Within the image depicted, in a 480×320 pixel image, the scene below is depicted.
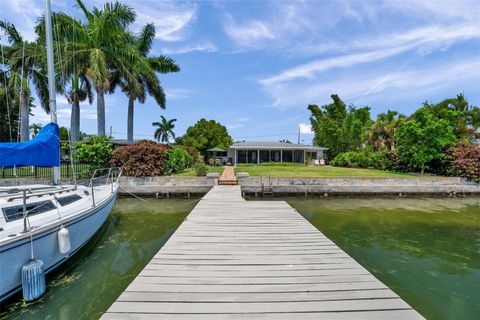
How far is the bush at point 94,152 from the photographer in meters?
15.3

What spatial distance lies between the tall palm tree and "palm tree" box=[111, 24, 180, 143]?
5266 mm

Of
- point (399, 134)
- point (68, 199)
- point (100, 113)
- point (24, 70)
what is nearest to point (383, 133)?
point (399, 134)

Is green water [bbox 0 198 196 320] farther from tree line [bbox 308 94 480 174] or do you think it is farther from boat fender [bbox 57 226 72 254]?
tree line [bbox 308 94 480 174]

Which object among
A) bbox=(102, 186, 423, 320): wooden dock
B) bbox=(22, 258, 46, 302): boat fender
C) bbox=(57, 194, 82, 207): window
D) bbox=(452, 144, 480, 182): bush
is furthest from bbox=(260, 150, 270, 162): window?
bbox=(22, 258, 46, 302): boat fender

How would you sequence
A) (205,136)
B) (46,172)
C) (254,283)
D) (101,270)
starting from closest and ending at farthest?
1. (254,283)
2. (101,270)
3. (46,172)
4. (205,136)

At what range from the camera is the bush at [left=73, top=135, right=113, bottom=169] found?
15.3 m

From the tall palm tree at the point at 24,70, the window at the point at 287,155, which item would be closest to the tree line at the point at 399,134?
the window at the point at 287,155

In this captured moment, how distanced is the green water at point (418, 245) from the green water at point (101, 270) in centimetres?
512

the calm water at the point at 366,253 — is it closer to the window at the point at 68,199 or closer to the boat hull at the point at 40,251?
the boat hull at the point at 40,251

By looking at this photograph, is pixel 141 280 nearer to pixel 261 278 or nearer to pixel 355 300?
pixel 261 278

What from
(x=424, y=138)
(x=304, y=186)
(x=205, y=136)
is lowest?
(x=304, y=186)

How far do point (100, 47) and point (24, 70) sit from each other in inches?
250

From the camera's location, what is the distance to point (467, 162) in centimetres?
1673

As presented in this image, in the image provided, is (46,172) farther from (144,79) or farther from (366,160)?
(366,160)
